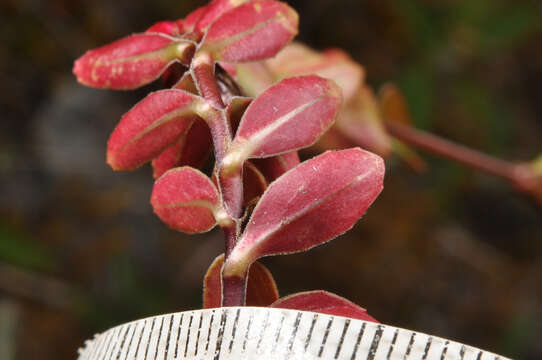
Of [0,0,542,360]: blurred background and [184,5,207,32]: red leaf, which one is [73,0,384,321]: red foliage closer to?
[184,5,207,32]: red leaf

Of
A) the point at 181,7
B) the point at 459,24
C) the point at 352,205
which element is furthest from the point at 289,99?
the point at 459,24

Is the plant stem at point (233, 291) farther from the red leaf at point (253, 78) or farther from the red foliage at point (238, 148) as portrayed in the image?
the red leaf at point (253, 78)

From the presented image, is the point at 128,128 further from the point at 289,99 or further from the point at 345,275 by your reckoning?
the point at 345,275

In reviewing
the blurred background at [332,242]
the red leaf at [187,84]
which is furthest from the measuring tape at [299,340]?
the blurred background at [332,242]

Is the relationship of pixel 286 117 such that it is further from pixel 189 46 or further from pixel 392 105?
pixel 392 105

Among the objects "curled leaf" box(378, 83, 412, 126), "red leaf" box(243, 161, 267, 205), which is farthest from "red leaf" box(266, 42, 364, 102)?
"red leaf" box(243, 161, 267, 205)


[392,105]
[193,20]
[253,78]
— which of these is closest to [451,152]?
[392,105]
